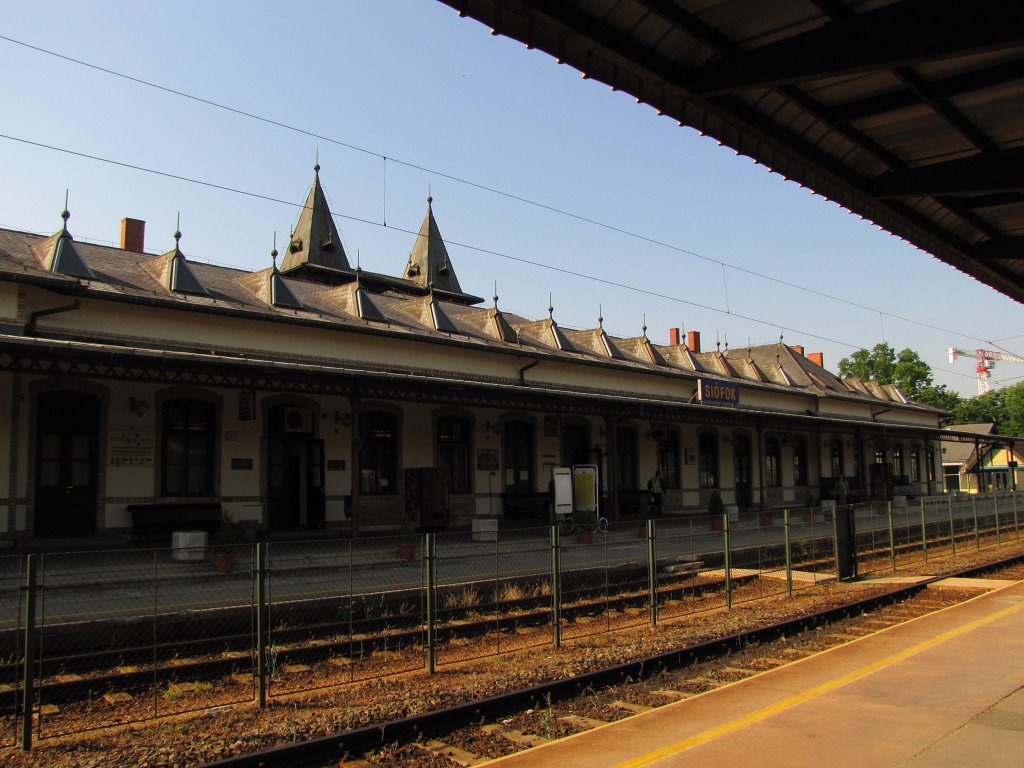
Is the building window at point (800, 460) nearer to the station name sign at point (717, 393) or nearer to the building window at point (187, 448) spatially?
the station name sign at point (717, 393)

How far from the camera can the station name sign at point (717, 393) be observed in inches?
1039

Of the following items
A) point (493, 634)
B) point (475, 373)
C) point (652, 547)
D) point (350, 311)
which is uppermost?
point (350, 311)

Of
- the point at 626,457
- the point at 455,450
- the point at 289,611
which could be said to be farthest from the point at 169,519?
the point at 626,457

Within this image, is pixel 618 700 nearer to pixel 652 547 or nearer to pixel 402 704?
pixel 402 704

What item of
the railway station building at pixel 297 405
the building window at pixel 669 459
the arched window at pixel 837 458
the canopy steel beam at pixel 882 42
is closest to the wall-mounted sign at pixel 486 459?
the railway station building at pixel 297 405

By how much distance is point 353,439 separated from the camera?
1728 cm

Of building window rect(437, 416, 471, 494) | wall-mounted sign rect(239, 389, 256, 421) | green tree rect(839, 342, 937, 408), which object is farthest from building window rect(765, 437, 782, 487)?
green tree rect(839, 342, 937, 408)

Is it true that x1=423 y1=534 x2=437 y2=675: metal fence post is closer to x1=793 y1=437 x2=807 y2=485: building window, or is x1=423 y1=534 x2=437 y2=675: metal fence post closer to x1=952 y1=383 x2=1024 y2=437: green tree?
x1=793 y1=437 x2=807 y2=485: building window

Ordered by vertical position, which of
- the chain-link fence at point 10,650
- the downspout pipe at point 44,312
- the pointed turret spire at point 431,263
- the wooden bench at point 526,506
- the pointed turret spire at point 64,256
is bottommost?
the chain-link fence at point 10,650

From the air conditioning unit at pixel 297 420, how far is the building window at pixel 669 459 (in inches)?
540

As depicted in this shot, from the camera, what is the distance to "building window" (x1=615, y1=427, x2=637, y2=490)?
27.3 meters

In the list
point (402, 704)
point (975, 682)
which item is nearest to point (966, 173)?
point (975, 682)

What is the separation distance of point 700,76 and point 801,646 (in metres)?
6.62

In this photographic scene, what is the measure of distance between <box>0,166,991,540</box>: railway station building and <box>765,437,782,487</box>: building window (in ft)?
9.63
